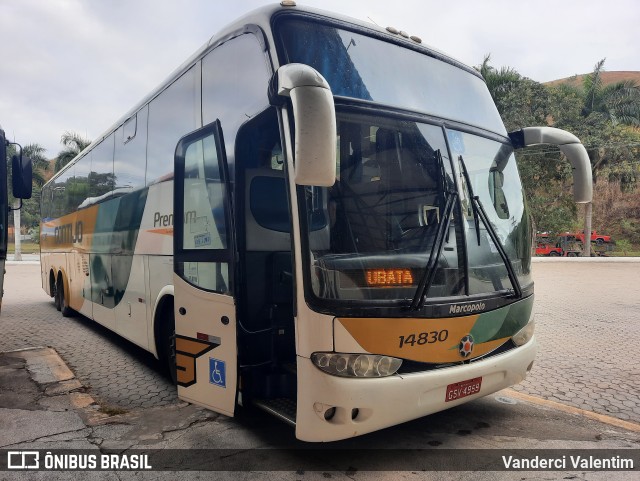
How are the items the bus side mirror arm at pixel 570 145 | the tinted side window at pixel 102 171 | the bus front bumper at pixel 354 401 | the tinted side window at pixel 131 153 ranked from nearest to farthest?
the bus front bumper at pixel 354 401 < the bus side mirror arm at pixel 570 145 < the tinted side window at pixel 131 153 < the tinted side window at pixel 102 171

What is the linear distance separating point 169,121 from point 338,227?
2.71 metres

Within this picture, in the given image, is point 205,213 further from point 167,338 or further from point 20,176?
point 20,176

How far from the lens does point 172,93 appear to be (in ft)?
16.3

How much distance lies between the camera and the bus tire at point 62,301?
9839mm

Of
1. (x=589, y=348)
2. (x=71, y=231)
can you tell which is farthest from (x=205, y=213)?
(x=589, y=348)

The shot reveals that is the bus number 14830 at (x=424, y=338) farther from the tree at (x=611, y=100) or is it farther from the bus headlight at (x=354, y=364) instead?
the tree at (x=611, y=100)

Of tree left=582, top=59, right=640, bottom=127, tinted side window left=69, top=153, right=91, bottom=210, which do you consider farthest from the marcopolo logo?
tree left=582, top=59, right=640, bottom=127

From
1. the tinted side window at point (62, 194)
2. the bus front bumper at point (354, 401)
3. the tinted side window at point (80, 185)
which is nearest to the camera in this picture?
the bus front bumper at point (354, 401)

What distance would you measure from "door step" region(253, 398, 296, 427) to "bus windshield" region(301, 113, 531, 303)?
95cm

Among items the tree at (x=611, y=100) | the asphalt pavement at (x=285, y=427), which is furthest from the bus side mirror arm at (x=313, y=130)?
the tree at (x=611, y=100)

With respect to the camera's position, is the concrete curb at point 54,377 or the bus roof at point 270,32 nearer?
the bus roof at point 270,32

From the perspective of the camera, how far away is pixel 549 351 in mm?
6789

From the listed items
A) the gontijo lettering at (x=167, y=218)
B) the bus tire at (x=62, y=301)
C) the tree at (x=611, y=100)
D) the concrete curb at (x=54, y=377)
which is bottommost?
the concrete curb at (x=54, y=377)

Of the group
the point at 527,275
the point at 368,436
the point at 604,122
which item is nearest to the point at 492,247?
the point at 527,275
